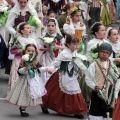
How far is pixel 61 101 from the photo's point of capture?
9.56 meters

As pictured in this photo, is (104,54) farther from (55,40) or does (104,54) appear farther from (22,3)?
(22,3)

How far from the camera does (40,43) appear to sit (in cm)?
1077

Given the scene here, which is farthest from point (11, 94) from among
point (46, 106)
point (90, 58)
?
point (90, 58)

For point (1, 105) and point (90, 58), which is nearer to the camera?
point (90, 58)

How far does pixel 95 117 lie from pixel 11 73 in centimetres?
284

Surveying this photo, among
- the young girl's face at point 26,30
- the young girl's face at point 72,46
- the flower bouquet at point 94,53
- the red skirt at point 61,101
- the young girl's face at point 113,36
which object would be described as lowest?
the red skirt at point 61,101

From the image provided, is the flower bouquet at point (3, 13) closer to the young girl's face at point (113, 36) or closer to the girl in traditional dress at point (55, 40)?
the girl in traditional dress at point (55, 40)

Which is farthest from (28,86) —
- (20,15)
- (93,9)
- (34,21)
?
(93,9)

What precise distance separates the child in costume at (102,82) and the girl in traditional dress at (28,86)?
3.72 ft

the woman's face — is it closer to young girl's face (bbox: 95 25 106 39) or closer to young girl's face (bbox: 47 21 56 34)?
young girl's face (bbox: 47 21 56 34)

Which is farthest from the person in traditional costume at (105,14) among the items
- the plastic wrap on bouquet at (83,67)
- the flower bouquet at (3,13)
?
the plastic wrap on bouquet at (83,67)

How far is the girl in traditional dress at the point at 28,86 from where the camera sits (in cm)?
923

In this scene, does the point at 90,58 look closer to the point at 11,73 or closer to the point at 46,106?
the point at 46,106

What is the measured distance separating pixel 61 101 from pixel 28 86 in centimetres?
63
